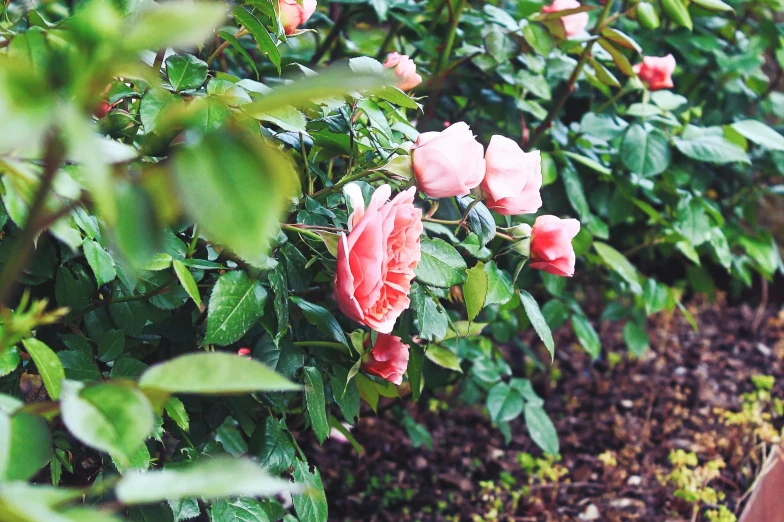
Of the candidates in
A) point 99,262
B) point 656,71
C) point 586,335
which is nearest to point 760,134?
point 656,71

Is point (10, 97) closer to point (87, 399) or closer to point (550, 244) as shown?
point (87, 399)

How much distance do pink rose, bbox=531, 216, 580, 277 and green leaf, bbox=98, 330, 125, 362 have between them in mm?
471

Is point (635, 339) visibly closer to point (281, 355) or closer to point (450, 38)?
point (450, 38)

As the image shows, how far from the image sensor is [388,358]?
880 millimetres

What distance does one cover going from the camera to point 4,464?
1.09ft

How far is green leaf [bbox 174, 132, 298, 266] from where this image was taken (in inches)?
10.0

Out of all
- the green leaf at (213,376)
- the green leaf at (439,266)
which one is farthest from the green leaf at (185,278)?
the green leaf at (213,376)

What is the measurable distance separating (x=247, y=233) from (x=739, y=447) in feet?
5.60

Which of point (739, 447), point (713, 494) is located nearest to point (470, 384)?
point (713, 494)

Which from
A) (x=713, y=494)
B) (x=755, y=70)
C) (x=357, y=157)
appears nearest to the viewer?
(x=357, y=157)

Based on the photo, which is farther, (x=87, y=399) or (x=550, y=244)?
(x=550, y=244)

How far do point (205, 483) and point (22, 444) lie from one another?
0.14 meters

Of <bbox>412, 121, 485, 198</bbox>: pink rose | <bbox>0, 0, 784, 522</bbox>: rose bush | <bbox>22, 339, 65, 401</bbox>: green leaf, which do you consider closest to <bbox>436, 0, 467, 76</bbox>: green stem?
<bbox>0, 0, 784, 522</bbox>: rose bush

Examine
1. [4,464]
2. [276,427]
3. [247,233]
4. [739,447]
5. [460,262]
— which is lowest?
[739,447]
